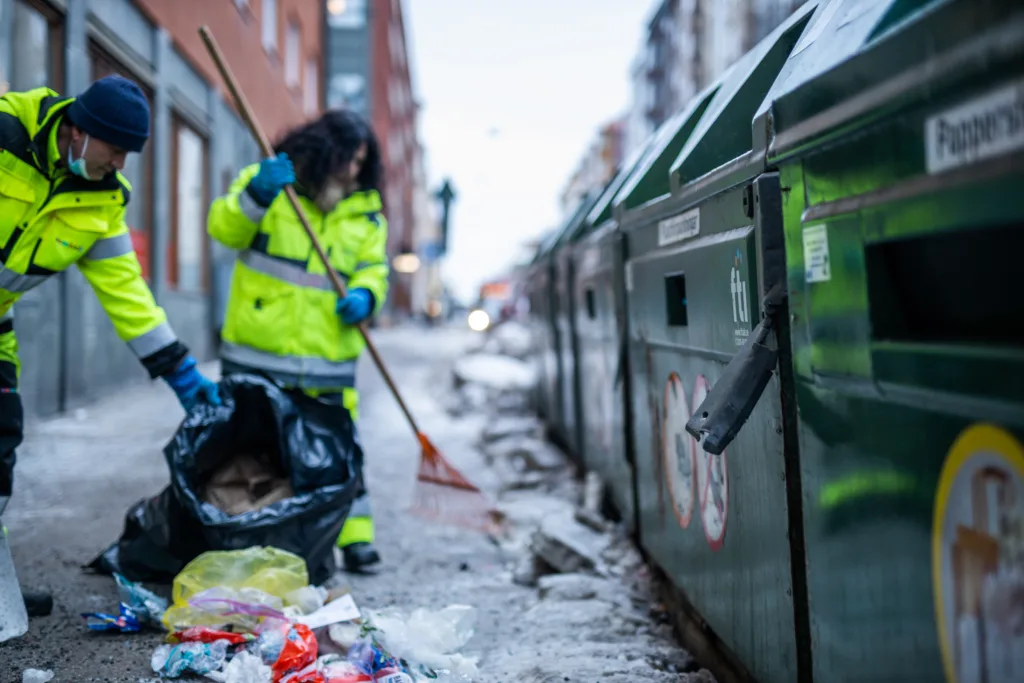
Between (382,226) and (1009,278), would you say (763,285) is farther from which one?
(382,226)

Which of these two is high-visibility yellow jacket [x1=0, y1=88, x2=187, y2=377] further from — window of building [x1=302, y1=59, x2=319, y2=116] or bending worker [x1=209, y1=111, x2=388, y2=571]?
window of building [x1=302, y1=59, x2=319, y2=116]

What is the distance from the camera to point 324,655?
2.43 meters

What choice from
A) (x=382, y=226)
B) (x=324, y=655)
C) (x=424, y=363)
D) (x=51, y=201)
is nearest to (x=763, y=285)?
(x=324, y=655)

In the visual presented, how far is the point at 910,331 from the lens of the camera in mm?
1318

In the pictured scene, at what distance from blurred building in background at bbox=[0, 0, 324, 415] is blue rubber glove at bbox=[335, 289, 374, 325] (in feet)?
9.21

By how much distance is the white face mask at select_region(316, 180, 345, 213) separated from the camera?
3.45 metres

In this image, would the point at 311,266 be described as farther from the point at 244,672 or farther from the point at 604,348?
the point at 244,672

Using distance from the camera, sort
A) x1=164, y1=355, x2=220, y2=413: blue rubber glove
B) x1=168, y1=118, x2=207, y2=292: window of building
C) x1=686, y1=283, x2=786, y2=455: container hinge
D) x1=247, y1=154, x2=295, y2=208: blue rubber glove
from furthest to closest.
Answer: x1=168, y1=118, x2=207, y2=292: window of building
x1=247, y1=154, x2=295, y2=208: blue rubber glove
x1=164, y1=355, x2=220, y2=413: blue rubber glove
x1=686, y1=283, x2=786, y2=455: container hinge

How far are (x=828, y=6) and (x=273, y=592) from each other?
220 centimetres

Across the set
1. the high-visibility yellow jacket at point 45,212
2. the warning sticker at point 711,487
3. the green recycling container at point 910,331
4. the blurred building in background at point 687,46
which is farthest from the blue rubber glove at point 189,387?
the blurred building in background at point 687,46

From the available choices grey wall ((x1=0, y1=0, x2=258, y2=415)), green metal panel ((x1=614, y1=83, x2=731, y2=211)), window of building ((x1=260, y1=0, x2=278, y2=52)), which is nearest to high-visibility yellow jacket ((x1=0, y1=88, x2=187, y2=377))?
green metal panel ((x1=614, y1=83, x2=731, y2=211))

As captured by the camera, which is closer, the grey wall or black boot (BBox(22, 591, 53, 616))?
black boot (BBox(22, 591, 53, 616))

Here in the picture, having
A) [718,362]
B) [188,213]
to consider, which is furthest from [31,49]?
[718,362]

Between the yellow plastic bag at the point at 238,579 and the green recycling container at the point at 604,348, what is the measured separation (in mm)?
1376
